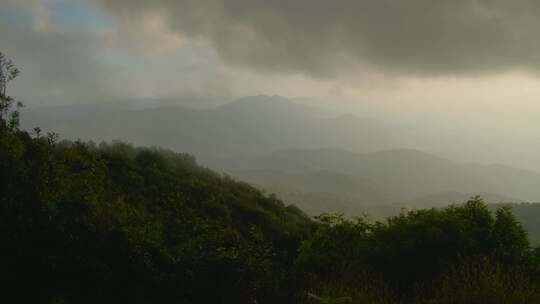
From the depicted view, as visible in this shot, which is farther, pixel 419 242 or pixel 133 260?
pixel 419 242

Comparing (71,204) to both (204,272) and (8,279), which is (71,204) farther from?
(204,272)

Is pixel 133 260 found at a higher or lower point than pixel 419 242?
lower

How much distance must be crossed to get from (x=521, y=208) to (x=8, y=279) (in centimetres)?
20714

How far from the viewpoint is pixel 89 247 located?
29.5ft

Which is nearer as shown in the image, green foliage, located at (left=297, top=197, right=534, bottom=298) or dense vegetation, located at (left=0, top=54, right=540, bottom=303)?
dense vegetation, located at (left=0, top=54, right=540, bottom=303)

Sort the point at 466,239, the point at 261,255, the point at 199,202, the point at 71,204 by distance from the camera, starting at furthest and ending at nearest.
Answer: the point at 199,202
the point at 466,239
the point at 71,204
the point at 261,255

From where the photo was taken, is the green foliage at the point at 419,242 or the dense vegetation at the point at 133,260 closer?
the dense vegetation at the point at 133,260

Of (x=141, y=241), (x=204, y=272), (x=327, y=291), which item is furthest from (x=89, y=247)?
(x=327, y=291)

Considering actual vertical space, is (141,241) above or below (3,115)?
below

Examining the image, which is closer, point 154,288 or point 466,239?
point 154,288

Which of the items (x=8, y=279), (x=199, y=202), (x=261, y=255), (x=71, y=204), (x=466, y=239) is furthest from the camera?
(x=199, y=202)

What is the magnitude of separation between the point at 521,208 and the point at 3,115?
20670cm

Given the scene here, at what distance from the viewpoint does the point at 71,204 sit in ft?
31.7

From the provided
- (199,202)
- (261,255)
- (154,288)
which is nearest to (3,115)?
(154,288)
